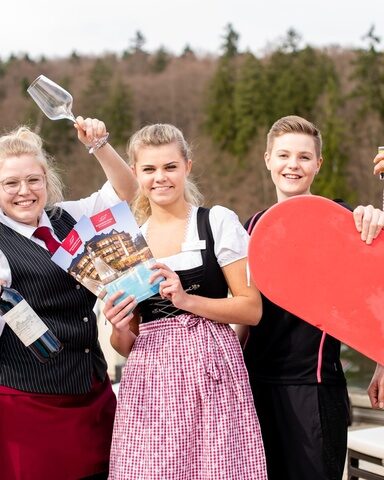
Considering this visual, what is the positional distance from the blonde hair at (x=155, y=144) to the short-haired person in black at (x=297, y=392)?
33 cm

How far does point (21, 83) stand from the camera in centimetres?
6084

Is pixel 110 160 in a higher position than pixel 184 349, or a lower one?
higher

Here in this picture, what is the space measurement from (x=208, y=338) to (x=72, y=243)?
506mm

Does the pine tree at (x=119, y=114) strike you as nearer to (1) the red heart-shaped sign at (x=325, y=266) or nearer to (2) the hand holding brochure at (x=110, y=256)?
(2) the hand holding brochure at (x=110, y=256)

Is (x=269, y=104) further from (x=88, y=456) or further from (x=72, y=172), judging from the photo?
(x=88, y=456)

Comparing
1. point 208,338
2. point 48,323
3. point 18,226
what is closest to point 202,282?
point 208,338

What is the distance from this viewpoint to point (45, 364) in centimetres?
248

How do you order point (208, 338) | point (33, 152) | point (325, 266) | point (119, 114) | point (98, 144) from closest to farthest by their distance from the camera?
point (325, 266) < point (208, 338) < point (33, 152) < point (98, 144) < point (119, 114)

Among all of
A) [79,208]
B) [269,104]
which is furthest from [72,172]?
[79,208]

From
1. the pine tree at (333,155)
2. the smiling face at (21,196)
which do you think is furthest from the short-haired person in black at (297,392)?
the pine tree at (333,155)

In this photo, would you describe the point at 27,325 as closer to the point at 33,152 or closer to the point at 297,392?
the point at 33,152

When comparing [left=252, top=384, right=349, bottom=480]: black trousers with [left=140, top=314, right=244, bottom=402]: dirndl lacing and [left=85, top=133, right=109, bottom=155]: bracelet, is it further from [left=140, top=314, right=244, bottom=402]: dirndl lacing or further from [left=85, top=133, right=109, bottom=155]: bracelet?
[left=85, top=133, right=109, bottom=155]: bracelet

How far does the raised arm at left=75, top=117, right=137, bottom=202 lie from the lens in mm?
2703

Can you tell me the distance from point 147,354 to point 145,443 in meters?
0.26
